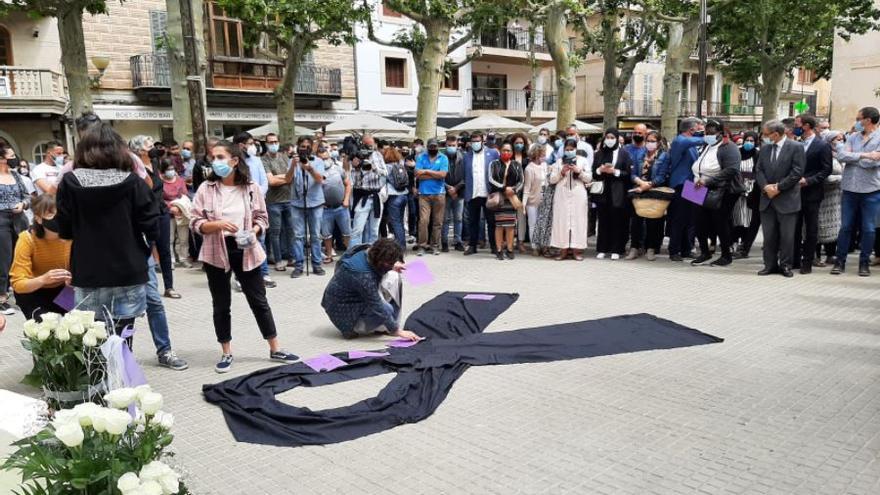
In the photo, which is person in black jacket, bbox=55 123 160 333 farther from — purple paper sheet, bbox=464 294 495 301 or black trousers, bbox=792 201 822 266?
black trousers, bbox=792 201 822 266

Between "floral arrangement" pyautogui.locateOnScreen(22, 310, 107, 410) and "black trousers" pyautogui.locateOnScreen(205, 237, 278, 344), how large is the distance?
1638mm

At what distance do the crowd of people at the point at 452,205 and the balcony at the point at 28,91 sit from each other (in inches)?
432

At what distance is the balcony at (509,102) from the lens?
35.0 metres

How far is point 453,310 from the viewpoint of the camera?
24.6ft

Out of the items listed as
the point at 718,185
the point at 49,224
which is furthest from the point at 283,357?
the point at 718,185

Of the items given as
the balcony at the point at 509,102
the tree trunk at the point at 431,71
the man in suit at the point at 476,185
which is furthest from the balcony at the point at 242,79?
the man in suit at the point at 476,185

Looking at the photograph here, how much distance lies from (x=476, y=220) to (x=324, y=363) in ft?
20.4

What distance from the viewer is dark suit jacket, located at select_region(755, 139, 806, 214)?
8.69m

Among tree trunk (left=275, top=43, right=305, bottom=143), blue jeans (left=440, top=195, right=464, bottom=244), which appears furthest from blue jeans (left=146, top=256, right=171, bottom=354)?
tree trunk (left=275, top=43, right=305, bottom=143)

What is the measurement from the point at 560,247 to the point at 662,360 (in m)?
5.10

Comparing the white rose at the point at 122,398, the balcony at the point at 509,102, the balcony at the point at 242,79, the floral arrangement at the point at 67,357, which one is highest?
the balcony at the point at 242,79

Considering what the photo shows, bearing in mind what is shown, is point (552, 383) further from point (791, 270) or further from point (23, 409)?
point (791, 270)

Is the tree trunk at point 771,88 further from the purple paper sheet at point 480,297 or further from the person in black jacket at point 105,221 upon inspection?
the person in black jacket at point 105,221

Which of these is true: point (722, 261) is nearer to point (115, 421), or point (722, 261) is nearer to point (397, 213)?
point (397, 213)
